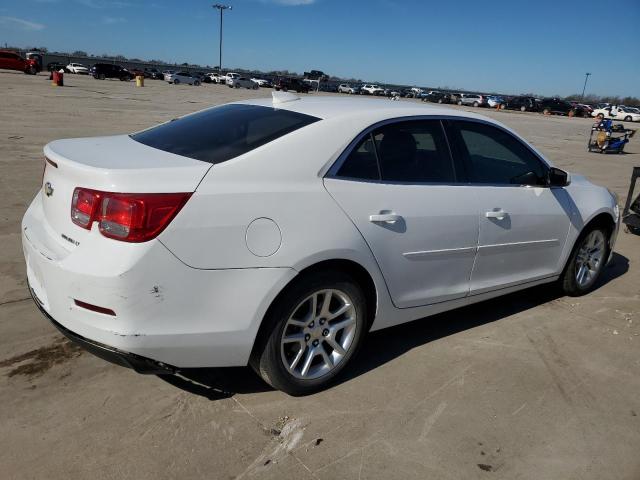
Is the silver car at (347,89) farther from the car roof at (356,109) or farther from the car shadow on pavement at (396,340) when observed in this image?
the car roof at (356,109)

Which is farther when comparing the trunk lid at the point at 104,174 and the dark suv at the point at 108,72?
the dark suv at the point at 108,72

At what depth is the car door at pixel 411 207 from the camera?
3.07 meters

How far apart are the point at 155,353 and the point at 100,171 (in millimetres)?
894

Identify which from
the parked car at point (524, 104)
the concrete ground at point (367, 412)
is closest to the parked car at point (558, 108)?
the parked car at point (524, 104)

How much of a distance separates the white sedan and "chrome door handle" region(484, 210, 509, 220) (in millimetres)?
14

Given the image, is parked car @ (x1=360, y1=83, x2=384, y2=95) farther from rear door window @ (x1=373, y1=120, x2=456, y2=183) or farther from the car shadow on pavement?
rear door window @ (x1=373, y1=120, x2=456, y2=183)

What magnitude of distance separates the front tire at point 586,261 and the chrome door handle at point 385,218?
7.72 feet

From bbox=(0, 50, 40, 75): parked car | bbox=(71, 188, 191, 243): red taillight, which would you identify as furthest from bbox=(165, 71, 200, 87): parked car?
bbox=(71, 188, 191, 243): red taillight

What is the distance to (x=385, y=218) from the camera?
3.10 meters

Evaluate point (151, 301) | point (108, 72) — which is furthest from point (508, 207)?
point (108, 72)

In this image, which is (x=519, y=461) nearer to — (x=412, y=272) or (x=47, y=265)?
(x=412, y=272)

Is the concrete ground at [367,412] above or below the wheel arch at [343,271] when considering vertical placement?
below

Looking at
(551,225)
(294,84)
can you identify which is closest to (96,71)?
(294,84)

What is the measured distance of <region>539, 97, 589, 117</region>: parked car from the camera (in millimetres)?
57031
